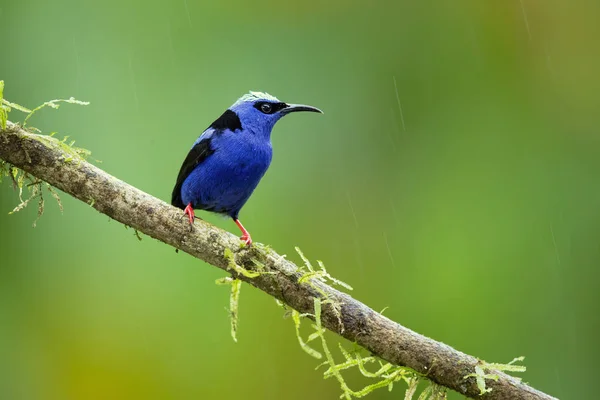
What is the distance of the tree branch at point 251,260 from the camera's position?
3.44 m

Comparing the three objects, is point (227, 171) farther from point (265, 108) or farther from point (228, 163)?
point (265, 108)

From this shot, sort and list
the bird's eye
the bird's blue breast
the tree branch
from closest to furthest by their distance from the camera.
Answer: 1. the tree branch
2. the bird's blue breast
3. the bird's eye

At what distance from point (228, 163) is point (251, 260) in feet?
4.02

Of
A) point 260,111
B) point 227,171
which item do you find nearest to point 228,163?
point 227,171

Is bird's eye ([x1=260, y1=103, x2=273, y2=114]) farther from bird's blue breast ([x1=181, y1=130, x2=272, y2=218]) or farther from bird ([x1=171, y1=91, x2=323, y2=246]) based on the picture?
bird's blue breast ([x1=181, y1=130, x2=272, y2=218])

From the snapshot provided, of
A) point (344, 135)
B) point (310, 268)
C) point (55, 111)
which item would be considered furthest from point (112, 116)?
point (310, 268)

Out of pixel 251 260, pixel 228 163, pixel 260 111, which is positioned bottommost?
pixel 251 260

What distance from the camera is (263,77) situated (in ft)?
25.6

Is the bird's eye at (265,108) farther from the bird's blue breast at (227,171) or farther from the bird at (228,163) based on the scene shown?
the bird's blue breast at (227,171)

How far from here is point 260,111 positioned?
5.00 meters

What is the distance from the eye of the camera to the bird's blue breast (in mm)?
4676

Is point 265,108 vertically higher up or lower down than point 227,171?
higher up

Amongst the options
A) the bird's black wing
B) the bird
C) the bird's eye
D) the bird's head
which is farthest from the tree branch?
the bird's eye

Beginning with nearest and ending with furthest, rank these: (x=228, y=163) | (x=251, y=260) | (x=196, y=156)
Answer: (x=251, y=260) → (x=228, y=163) → (x=196, y=156)
